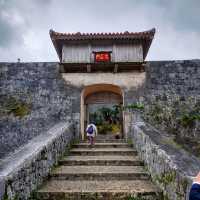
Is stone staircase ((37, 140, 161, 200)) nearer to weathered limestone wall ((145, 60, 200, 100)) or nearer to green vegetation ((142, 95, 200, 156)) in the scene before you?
green vegetation ((142, 95, 200, 156))

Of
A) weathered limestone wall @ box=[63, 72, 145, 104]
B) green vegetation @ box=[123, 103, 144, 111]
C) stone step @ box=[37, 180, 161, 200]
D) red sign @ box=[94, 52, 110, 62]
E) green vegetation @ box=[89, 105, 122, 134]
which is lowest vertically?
stone step @ box=[37, 180, 161, 200]

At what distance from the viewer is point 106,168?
19.7 feet

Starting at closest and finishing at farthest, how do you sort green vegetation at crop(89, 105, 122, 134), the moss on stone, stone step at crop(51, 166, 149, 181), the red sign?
Answer: the moss on stone, stone step at crop(51, 166, 149, 181), the red sign, green vegetation at crop(89, 105, 122, 134)

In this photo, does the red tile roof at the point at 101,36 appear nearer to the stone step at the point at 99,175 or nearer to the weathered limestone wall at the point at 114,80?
the weathered limestone wall at the point at 114,80

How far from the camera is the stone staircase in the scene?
4.48 m

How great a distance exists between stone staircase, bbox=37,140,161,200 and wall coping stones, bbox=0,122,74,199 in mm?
255

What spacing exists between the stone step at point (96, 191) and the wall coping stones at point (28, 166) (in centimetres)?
30

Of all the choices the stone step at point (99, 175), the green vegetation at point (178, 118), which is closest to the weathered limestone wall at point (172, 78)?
the green vegetation at point (178, 118)

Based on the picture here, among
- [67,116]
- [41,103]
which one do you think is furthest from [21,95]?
[67,116]

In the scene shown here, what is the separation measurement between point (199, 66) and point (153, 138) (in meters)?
5.97

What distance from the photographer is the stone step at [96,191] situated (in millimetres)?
4445

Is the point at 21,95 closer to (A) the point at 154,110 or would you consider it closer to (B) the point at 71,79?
(B) the point at 71,79

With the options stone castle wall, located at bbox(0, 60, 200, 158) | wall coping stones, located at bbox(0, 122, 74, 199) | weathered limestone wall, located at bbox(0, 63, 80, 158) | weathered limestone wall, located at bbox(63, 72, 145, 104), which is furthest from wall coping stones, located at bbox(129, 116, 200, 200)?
weathered limestone wall, located at bbox(0, 63, 80, 158)

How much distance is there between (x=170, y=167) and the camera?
13.1 feet
